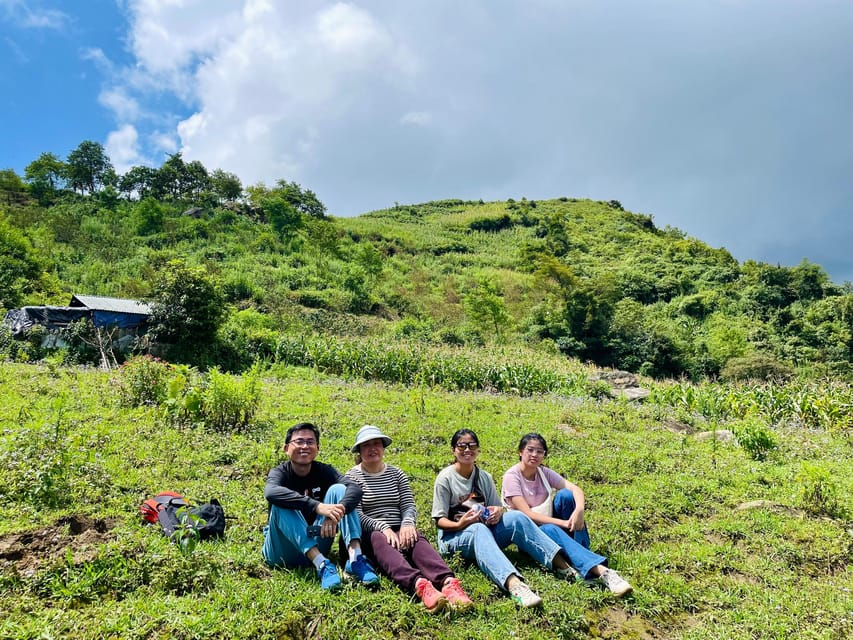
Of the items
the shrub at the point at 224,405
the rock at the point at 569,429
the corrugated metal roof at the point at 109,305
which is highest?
the corrugated metal roof at the point at 109,305

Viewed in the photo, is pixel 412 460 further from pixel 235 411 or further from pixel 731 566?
pixel 731 566

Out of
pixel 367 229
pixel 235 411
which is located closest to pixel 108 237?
pixel 367 229

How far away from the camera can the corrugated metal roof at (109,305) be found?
1435 centimetres

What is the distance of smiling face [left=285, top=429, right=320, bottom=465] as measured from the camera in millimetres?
3623

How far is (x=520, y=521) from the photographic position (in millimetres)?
3742

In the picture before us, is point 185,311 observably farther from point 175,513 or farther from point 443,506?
point 443,506

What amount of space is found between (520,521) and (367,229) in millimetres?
47521

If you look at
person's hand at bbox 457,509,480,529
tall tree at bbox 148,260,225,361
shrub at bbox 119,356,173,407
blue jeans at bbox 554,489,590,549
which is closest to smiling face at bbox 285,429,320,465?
person's hand at bbox 457,509,480,529

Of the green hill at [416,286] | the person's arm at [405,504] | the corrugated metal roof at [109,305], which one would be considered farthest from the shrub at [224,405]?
the corrugated metal roof at [109,305]

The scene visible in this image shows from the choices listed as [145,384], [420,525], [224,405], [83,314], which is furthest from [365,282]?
[420,525]

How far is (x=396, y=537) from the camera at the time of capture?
141 inches

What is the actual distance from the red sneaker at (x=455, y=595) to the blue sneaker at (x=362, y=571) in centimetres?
52

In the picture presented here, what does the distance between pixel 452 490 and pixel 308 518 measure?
125 cm

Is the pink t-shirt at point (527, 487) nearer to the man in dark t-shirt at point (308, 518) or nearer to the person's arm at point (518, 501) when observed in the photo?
the person's arm at point (518, 501)
